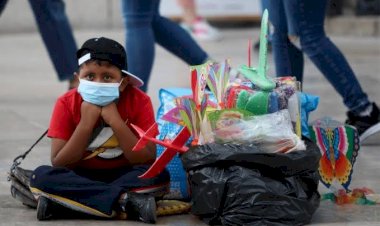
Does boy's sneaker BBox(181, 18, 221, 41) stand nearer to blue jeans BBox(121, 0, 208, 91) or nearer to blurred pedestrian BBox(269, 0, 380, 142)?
blue jeans BBox(121, 0, 208, 91)

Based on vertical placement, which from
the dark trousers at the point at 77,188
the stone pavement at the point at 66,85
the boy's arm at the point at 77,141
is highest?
the boy's arm at the point at 77,141

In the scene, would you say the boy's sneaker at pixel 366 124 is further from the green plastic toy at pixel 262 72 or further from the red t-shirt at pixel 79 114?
the red t-shirt at pixel 79 114

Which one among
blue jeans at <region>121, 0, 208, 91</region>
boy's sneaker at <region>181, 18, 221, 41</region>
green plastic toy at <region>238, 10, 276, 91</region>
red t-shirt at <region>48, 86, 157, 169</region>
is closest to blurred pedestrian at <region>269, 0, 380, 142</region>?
blue jeans at <region>121, 0, 208, 91</region>

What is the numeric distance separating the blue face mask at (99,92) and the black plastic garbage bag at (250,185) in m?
0.38

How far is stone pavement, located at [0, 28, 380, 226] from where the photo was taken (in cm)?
422

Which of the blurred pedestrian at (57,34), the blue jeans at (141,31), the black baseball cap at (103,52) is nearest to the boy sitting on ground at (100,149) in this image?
the black baseball cap at (103,52)

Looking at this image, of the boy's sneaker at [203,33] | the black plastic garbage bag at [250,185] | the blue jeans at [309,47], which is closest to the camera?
the black plastic garbage bag at [250,185]

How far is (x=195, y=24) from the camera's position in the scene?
39.7ft

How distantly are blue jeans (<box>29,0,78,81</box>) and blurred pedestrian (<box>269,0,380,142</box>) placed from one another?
1.59 meters

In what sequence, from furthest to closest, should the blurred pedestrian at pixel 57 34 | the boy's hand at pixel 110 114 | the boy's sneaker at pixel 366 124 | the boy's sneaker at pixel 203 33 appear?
A: the boy's sneaker at pixel 203 33
the blurred pedestrian at pixel 57 34
the boy's sneaker at pixel 366 124
the boy's hand at pixel 110 114

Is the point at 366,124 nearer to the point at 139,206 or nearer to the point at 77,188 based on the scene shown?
the point at 139,206

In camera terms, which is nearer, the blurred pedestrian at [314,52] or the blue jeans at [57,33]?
the blurred pedestrian at [314,52]

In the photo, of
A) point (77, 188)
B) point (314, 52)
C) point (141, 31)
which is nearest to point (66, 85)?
point (141, 31)

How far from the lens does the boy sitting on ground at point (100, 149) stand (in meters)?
4.07
